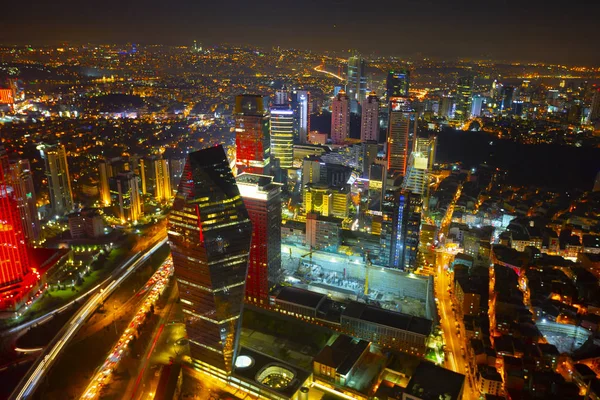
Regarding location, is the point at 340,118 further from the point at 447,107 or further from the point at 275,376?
the point at 275,376

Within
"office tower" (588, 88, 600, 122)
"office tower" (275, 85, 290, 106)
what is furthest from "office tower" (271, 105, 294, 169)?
"office tower" (588, 88, 600, 122)

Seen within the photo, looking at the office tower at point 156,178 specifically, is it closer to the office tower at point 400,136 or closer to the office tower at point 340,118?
the office tower at point 400,136

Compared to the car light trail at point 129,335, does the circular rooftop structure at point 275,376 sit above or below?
above

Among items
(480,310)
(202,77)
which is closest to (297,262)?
(480,310)

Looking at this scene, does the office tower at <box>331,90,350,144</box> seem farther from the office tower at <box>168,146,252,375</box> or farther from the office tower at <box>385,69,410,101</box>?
the office tower at <box>168,146,252,375</box>

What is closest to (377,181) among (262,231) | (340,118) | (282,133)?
(282,133)

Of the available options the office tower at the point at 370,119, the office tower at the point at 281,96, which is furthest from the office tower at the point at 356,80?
the office tower at the point at 281,96
